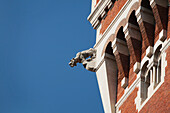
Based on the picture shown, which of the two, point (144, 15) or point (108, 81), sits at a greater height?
point (144, 15)

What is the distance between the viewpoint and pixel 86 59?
3419 cm

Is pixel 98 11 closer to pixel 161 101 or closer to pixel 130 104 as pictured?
pixel 130 104

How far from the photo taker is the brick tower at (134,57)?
2975 cm

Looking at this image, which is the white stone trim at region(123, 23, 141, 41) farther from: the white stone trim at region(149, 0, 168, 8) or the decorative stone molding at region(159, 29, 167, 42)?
the decorative stone molding at region(159, 29, 167, 42)

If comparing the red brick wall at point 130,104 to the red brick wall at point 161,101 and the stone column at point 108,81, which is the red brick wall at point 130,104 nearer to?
the red brick wall at point 161,101

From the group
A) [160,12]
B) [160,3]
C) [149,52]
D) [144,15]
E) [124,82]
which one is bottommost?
[124,82]

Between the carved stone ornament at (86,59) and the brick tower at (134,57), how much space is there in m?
0.05

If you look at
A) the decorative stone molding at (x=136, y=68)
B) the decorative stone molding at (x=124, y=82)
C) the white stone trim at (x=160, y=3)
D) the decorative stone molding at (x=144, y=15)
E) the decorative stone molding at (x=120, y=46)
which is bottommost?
the decorative stone molding at (x=124, y=82)

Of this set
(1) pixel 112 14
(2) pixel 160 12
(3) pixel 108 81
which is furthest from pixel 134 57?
(1) pixel 112 14

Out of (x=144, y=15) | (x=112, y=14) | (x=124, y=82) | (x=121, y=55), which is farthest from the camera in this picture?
(x=112, y=14)

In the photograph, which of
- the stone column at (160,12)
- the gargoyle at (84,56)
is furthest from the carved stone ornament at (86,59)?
the stone column at (160,12)

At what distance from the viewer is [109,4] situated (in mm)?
34250

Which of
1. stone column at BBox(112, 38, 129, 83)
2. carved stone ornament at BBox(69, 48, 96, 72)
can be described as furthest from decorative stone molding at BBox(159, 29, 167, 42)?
carved stone ornament at BBox(69, 48, 96, 72)

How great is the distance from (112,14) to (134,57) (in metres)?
2.92
